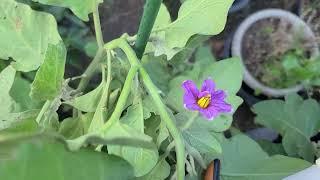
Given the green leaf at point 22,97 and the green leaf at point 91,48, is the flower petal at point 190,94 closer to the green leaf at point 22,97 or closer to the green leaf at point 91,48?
the green leaf at point 22,97

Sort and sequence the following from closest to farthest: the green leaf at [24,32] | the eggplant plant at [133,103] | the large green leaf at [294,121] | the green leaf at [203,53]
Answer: the eggplant plant at [133,103] < the green leaf at [24,32] < the large green leaf at [294,121] < the green leaf at [203,53]

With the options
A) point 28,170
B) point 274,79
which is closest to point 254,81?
point 274,79

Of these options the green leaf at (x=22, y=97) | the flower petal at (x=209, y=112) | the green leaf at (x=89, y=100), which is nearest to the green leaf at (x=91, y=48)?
the green leaf at (x=22, y=97)

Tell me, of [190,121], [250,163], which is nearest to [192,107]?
[190,121]

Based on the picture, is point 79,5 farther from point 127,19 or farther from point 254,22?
point 254,22

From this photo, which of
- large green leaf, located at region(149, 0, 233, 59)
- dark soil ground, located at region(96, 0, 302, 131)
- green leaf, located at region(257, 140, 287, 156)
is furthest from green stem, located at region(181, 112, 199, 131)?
dark soil ground, located at region(96, 0, 302, 131)

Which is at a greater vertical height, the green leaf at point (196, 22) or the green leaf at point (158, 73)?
the green leaf at point (196, 22)

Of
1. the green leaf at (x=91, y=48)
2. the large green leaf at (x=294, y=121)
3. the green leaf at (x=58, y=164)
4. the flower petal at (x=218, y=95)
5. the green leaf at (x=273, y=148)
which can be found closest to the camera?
the green leaf at (x=58, y=164)
